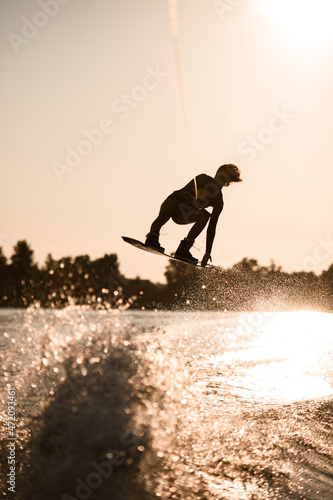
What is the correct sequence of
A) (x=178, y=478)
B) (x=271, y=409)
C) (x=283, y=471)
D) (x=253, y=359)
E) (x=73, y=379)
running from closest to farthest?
(x=178, y=478) < (x=283, y=471) < (x=73, y=379) < (x=271, y=409) < (x=253, y=359)

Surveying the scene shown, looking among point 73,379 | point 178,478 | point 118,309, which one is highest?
point 118,309

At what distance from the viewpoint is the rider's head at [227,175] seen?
474 inches

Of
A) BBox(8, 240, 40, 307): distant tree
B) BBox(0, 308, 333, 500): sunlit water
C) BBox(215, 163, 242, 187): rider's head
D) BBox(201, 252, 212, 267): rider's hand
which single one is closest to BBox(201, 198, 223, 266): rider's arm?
BBox(201, 252, 212, 267): rider's hand

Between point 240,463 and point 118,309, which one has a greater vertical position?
point 118,309

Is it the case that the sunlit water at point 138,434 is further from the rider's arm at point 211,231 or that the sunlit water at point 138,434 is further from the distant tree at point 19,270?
the distant tree at point 19,270

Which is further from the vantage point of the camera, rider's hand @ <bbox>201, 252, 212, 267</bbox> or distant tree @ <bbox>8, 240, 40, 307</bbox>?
distant tree @ <bbox>8, 240, 40, 307</bbox>

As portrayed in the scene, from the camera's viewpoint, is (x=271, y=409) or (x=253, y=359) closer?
(x=271, y=409)

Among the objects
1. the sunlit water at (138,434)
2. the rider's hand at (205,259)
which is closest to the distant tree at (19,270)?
the rider's hand at (205,259)

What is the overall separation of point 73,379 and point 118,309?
1191 millimetres

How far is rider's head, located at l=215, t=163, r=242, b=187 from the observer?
12.0m

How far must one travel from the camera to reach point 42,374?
8703 mm

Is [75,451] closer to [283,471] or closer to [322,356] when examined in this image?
[283,471]

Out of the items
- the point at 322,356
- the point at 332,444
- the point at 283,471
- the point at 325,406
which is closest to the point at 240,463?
the point at 283,471

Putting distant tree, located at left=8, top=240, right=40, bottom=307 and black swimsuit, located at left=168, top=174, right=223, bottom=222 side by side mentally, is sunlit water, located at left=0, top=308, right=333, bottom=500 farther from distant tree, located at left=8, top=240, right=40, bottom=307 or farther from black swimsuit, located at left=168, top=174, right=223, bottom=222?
distant tree, located at left=8, top=240, right=40, bottom=307
